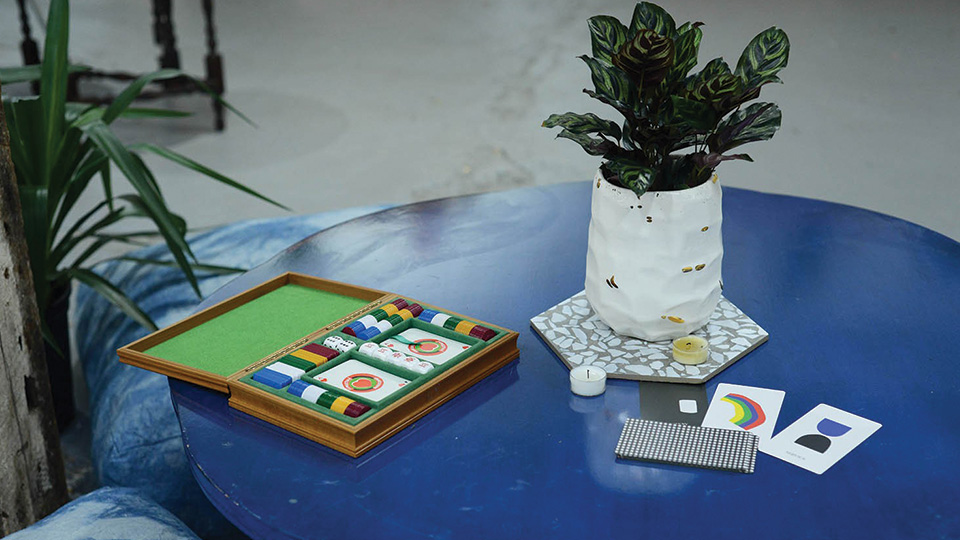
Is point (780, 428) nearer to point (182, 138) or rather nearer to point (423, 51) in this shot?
point (182, 138)

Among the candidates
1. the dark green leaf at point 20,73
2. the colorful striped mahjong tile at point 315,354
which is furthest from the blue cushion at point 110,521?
the dark green leaf at point 20,73

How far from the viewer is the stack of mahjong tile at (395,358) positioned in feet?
3.90

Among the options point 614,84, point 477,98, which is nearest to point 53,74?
point 614,84

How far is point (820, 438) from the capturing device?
110 centimetres

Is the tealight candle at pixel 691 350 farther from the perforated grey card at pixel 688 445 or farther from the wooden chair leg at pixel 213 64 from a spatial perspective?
the wooden chair leg at pixel 213 64

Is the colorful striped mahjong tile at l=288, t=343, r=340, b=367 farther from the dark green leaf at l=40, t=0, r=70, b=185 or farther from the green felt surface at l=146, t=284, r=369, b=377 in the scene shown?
the dark green leaf at l=40, t=0, r=70, b=185

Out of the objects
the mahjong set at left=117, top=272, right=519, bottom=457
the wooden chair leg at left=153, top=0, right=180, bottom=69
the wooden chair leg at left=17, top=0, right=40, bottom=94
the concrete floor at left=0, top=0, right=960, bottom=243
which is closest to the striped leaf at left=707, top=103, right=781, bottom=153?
the mahjong set at left=117, top=272, right=519, bottom=457

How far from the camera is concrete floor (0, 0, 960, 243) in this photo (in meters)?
3.51

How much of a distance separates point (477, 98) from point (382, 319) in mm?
3184

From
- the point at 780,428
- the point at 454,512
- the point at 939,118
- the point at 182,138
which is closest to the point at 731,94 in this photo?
the point at 780,428

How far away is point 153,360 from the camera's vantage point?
1.24 m

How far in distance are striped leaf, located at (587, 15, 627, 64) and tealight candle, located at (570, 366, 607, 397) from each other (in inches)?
15.7

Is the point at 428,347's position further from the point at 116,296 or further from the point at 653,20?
the point at 116,296

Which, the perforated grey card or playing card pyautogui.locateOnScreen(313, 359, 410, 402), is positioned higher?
playing card pyautogui.locateOnScreen(313, 359, 410, 402)
